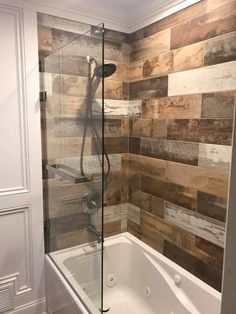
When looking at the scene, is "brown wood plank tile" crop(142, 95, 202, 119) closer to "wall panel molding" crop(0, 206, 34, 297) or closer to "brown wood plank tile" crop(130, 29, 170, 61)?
"brown wood plank tile" crop(130, 29, 170, 61)

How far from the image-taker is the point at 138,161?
7.39 ft

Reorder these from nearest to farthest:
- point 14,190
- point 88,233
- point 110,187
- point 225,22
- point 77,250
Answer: point 225,22, point 88,233, point 77,250, point 14,190, point 110,187

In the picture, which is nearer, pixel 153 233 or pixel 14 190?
pixel 14 190

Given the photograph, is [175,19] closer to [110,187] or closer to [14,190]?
[110,187]

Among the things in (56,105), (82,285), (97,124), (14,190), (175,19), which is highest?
(175,19)

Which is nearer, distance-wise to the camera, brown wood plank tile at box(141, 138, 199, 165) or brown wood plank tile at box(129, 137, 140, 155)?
brown wood plank tile at box(141, 138, 199, 165)

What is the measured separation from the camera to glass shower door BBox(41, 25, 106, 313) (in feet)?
4.83

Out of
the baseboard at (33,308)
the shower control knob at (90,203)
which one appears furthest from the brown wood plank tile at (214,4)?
the baseboard at (33,308)

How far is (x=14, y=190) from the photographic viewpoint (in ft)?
6.08

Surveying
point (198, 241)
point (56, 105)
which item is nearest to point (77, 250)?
point (198, 241)

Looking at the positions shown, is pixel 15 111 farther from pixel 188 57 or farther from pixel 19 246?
pixel 188 57

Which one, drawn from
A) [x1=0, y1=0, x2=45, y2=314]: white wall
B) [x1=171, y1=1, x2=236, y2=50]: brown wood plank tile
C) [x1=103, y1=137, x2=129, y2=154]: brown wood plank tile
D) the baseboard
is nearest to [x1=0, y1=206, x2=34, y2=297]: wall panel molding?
[x1=0, y1=0, x2=45, y2=314]: white wall

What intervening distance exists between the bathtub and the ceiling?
1.74 m

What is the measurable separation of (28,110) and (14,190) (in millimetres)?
607
